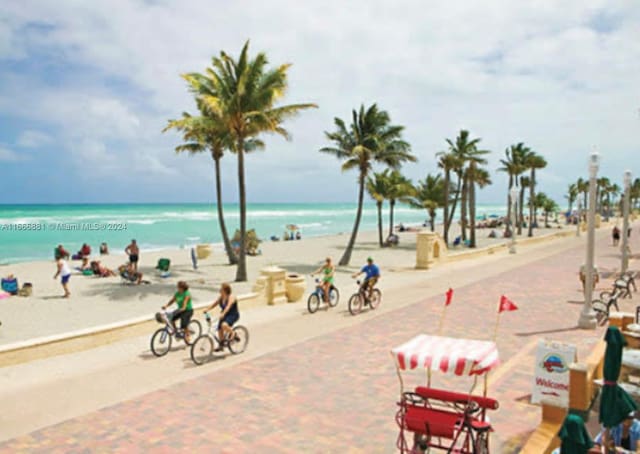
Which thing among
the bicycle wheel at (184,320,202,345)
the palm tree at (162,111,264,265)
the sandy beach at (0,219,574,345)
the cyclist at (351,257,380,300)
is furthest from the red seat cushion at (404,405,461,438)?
the palm tree at (162,111,264,265)

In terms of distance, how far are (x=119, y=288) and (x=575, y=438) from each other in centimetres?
1957

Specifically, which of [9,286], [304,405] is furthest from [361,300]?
[9,286]

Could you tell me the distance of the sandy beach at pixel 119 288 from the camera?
14445 mm

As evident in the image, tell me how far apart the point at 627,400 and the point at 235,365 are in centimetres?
703

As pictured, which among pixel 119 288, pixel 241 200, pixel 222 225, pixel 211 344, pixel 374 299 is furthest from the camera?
pixel 222 225

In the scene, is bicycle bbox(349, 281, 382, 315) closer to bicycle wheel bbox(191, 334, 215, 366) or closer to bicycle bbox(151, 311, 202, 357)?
bicycle wheel bbox(191, 334, 215, 366)

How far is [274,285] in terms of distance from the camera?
16.0 metres

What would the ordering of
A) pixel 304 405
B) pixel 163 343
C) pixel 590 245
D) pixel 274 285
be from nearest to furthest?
pixel 304 405 < pixel 163 343 < pixel 590 245 < pixel 274 285

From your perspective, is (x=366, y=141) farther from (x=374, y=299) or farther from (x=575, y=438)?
(x=575, y=438)

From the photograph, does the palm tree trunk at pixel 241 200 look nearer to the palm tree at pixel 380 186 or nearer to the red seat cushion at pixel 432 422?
the red seat cushion at pixel 432 422

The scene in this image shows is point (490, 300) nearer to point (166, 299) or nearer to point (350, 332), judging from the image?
point (350, 332)

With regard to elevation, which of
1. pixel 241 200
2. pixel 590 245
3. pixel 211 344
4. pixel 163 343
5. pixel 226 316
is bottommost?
pixel 163 343

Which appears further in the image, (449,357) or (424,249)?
(424,249)

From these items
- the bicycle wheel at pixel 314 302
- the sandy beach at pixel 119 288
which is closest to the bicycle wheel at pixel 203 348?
the sandy beach at pixel 119 288
